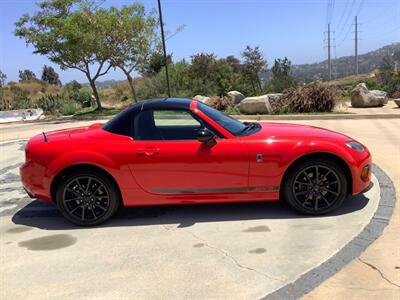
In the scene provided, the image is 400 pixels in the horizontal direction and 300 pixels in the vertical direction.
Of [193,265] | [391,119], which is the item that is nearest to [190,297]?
[193,265]

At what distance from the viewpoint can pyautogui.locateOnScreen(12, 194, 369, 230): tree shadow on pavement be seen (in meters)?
5.23

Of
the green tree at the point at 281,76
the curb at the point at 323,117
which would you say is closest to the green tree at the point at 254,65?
the green tree at the point at 281,76

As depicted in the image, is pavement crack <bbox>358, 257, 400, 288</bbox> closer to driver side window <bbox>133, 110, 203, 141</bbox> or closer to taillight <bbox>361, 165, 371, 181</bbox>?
taillight <bbox>361, 165, 371, 181</bbox>

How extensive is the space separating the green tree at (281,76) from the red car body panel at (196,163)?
18089 mm

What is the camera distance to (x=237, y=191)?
5.11 metres

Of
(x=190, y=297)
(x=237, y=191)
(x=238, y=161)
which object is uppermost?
(x=238, y=161)

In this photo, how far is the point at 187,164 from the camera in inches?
198

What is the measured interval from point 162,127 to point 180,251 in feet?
5.11

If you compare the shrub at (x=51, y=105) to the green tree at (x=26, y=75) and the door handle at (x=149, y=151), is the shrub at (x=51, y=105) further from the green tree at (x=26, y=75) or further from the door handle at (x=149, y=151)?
the green tree at (x=26, y=75)

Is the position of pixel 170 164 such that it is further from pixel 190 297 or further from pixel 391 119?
pixel 391 119

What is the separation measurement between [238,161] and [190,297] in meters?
1.91

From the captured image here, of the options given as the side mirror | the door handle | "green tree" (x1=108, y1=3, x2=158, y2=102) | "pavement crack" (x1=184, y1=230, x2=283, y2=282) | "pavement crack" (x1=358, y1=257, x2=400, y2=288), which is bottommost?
"pavement crack" (x1=358, y1=257, x2=400, y2=288)

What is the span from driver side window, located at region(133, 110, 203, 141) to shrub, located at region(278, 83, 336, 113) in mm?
11943

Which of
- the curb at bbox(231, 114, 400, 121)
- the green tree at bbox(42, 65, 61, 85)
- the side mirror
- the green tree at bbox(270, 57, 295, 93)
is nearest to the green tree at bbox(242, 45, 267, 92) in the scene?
the green tree at bbox(270, 57, 295, 93)
